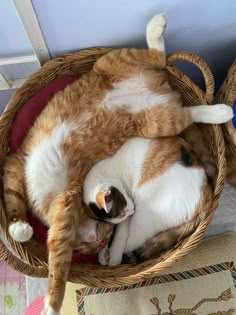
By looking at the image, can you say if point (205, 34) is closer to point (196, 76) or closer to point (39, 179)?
point (196, 76)

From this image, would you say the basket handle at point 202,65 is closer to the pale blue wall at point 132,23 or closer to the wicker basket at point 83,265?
the wicker basket at point 83,265

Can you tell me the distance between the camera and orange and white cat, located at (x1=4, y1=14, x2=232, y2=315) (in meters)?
1.10

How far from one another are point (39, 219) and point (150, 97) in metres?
0.52

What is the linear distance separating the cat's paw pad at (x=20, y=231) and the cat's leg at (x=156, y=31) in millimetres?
668

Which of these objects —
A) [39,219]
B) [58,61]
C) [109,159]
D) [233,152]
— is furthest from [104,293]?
[58,61]

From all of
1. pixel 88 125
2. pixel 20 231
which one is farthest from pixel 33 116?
pixel 20 231

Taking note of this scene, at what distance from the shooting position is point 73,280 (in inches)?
44.0

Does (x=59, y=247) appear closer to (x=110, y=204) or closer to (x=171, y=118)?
(x=110, y=204)

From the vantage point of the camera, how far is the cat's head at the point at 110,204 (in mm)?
1016

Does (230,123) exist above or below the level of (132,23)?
below

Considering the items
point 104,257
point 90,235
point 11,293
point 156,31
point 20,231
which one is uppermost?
point 156,31

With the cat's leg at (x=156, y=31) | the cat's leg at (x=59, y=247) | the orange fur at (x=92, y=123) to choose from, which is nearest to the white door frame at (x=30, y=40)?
the orange fur at (x=92, y=123)

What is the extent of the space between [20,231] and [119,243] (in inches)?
12.9

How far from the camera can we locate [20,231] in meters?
1.05
